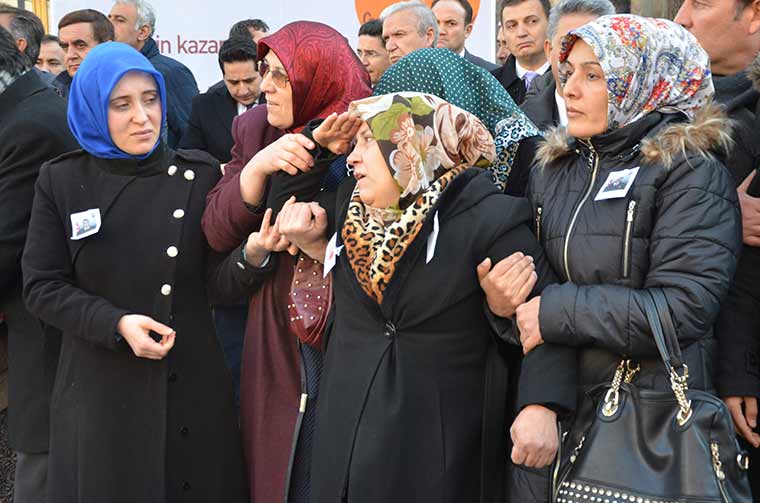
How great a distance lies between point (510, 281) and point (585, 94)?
58 cm

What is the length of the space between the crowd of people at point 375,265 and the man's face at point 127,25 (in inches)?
114

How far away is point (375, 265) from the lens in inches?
107

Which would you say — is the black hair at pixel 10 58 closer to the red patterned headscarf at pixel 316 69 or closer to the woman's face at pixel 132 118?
the woman's face at pixel 132 118

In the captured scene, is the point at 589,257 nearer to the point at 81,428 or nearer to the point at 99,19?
the point at 81,428

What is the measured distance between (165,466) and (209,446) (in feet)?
0.55

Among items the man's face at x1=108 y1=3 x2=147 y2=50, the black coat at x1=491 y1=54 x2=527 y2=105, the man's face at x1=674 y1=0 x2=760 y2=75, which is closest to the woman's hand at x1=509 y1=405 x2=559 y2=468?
the man's face at x1=674 y1=0 x2=760 y2=75

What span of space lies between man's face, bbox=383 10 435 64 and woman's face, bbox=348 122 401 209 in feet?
10.9

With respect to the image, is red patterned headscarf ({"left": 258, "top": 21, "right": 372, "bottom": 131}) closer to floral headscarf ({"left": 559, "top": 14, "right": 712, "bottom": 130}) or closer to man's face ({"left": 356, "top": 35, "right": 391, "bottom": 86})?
floral headscarf ({"left": 559, "top": 14, "right": 712, "bottom": 130})

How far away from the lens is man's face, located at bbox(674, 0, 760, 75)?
127 inches

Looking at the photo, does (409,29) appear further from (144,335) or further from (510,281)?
(510,281)

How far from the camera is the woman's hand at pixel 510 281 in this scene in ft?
8.54

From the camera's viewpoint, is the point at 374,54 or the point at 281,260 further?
the point at 374,54

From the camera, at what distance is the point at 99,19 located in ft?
20.0

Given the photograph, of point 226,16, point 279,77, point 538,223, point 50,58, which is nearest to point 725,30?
point 538,223
